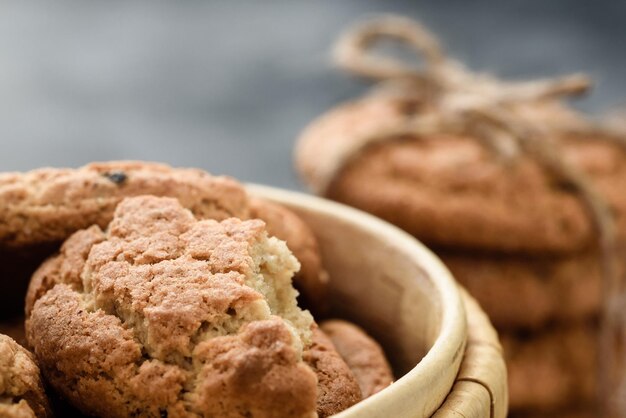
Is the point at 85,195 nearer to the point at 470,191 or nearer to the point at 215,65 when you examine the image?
the point at 470,191

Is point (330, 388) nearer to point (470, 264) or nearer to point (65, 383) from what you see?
point (65, 383)

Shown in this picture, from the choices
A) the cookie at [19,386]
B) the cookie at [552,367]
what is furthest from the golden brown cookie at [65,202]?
the cookie at [552,367]

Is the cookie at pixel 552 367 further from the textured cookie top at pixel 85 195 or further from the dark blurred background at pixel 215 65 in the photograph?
the dark blurred background at pixel 215 65

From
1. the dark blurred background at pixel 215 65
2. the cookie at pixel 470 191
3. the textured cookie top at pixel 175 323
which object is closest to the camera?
the textured cookie top at pixel 175 323

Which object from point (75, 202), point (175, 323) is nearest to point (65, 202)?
point (75, 202)

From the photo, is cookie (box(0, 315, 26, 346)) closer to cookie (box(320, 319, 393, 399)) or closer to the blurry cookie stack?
cookie (box(320, 319, 393, 399))

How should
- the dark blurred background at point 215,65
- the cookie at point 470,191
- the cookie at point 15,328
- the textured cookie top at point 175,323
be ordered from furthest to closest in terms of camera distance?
1. the dark blurred background at point 215,65
2. the cookie at point 470,191
3. the cookie at point 15,328
4. the textured cookie top at point 175,323
